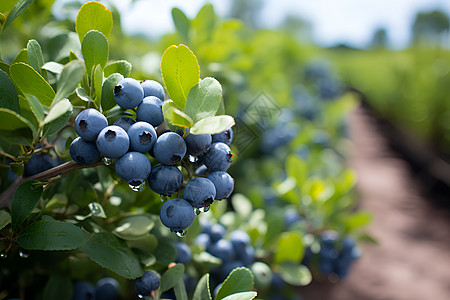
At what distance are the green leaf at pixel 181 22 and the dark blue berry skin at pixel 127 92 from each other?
0.49m

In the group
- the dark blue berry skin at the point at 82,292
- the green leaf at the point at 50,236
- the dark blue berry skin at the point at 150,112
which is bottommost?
the dark blue berry skin at the point at 82,292

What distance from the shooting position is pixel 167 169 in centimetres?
51

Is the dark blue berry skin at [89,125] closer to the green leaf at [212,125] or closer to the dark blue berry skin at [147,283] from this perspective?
the green leaf at [212,125]

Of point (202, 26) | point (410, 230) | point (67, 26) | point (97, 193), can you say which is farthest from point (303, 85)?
point (97, 193)

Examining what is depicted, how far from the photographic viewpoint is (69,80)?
0.49 m

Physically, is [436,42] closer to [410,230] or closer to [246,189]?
[410,230]

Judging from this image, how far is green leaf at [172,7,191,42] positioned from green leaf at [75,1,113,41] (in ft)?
1.25

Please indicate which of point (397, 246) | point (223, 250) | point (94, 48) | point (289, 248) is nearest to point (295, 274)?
point (289, 248)

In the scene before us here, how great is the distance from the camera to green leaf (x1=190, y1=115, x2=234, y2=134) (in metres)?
0.44

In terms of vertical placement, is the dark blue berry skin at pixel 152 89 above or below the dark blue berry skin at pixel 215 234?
above

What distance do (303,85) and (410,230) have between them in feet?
5.52

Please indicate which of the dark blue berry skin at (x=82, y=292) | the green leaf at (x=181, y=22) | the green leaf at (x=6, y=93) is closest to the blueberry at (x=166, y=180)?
the green leaf at (x=6, y=93)

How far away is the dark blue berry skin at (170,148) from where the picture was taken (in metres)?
0.49

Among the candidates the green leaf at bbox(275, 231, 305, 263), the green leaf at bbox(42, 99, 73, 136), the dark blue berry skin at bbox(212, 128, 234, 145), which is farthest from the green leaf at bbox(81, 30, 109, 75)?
the green leaf at bbox(275, 231, 305, 263)
